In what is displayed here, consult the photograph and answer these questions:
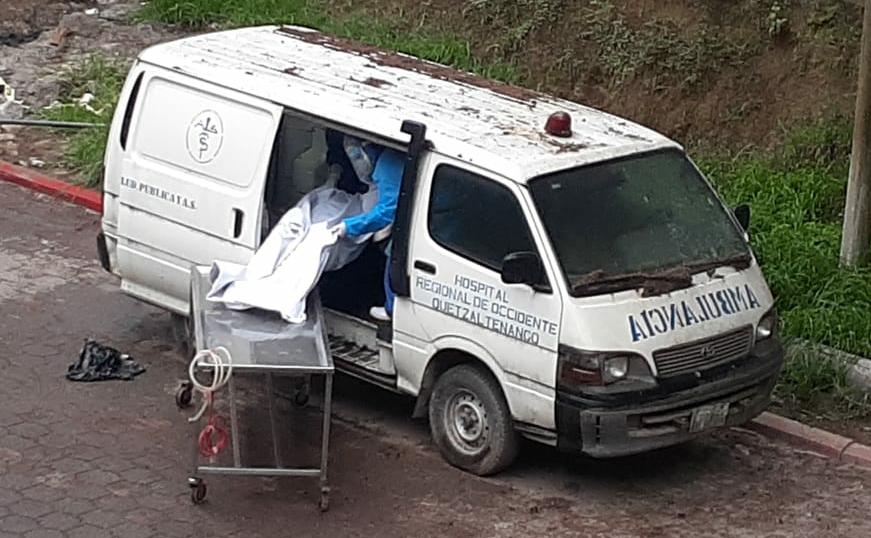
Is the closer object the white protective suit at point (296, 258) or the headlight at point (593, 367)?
the headlight at point (593, 367)

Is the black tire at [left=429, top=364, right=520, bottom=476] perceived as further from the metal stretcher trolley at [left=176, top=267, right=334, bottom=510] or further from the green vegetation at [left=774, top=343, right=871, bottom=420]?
the green vegetation at [left=774, top=343, right=871, bottom=420]

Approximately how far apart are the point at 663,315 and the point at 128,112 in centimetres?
362

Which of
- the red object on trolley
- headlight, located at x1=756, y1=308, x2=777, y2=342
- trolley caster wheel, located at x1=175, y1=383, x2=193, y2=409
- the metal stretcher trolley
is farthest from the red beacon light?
trolley caster wheel, located at x1=175, y1=383, x2=193, y2=409

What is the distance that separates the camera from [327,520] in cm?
802

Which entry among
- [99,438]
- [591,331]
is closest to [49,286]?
[99,438]

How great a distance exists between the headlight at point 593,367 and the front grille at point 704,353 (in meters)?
0.14

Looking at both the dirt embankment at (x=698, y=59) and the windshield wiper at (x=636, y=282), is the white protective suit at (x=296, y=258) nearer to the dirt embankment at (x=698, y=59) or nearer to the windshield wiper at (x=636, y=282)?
the windshield wiper at (x=636, y=282)

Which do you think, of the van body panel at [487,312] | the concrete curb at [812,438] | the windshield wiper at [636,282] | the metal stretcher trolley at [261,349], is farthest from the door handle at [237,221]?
the concrete curb at [812,438]

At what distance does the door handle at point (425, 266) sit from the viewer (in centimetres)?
845

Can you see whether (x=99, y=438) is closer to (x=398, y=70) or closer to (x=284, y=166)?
(x=284, y=166)

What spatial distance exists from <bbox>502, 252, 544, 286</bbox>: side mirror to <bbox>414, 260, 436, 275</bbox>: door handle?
0.50 meters

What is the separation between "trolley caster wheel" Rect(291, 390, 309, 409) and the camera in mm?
9453

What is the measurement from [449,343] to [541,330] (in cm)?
59

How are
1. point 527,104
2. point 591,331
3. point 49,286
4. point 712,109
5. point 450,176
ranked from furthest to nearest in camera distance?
point 712,109, point 49,286, point 527,104, point 450,176, point 591,331
